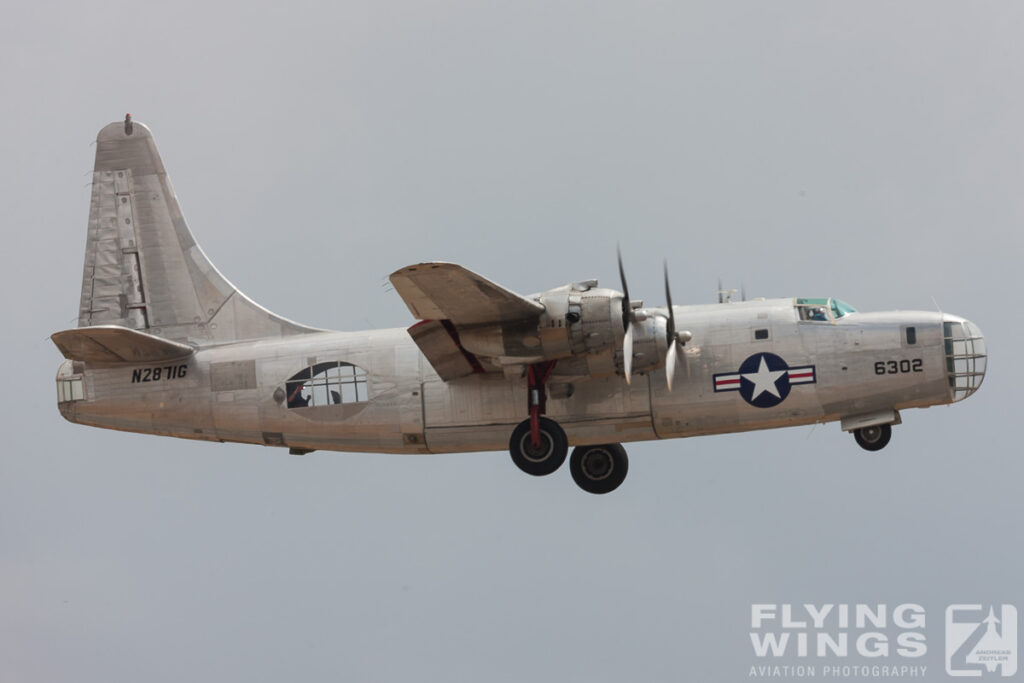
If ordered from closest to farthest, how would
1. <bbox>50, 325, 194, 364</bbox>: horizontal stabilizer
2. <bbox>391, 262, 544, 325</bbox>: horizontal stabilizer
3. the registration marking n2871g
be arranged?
<bbox>391, 262, 544, 325</bbox>: horizontal stabilizer → <bbox>50, 325, 194, 364</bbox>: horizontal stabilizer → the registration marking n2871g

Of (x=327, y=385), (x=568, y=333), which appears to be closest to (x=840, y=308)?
(x=568, y=333)

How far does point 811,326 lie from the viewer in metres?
25.0

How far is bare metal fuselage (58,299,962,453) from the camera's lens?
2473cm

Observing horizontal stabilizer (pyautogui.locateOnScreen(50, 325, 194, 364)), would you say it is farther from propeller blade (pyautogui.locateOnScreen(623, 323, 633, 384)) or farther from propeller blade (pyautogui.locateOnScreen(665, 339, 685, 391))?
propeller blade (pyautogui.locateOnScreen(665, 339, 685, 391))

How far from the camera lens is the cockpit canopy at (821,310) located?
2502 cm

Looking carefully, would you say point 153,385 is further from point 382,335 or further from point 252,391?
point 382,335

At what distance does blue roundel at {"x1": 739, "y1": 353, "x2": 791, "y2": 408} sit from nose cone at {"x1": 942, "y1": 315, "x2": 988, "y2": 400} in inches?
103

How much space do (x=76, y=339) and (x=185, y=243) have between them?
3.54 m

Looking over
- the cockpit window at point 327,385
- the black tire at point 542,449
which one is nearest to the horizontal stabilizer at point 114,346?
the cockpit window at point 327,385

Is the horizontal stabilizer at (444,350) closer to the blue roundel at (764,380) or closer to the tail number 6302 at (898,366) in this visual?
the blue roundel at (764,380)

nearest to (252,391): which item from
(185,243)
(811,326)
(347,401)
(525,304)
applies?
(347,401)

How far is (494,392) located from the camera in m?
25.7

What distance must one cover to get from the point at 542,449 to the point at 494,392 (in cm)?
147

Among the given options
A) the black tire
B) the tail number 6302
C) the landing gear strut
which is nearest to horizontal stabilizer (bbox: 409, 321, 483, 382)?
the landing gear strut
